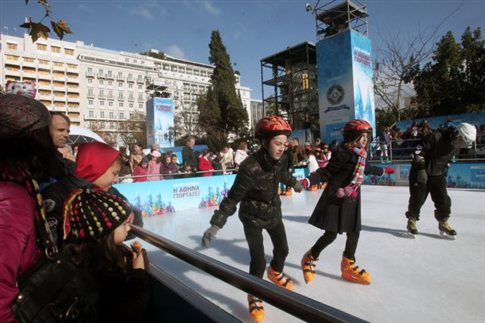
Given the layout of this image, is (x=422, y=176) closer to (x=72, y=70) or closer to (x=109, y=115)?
(x=109, y=115)

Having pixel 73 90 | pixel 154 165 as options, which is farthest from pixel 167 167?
pixel 73 90

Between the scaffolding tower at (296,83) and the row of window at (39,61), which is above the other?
the row of window at (39,61)

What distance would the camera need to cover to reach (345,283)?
2.90 meters

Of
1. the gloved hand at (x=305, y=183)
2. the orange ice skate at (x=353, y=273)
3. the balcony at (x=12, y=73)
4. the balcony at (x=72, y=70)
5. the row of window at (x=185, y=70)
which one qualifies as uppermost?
the row of window at (x=185, y=70)

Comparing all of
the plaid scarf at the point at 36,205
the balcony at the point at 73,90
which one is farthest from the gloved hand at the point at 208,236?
the balcony at the point at 73,90

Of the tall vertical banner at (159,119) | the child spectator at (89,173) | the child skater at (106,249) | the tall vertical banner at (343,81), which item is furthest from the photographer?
the tall vertical banner at (159,119)

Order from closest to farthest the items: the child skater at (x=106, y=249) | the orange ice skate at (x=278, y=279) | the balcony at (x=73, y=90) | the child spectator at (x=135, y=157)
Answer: the child skater at (x=106, y=249) → the orange ice skate at (x=278, y=279) → the child spectator at (x=135, y=157) → the balcony at (x=73, y=90)

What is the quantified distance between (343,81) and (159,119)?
12.7 meters

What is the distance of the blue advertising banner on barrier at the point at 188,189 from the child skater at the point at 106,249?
5598 mm

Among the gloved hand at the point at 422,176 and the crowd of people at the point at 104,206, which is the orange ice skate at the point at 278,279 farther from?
the gloved hand at the point at 422,176

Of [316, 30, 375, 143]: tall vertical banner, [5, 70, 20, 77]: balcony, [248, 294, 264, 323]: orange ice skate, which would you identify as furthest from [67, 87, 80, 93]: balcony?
[248, 294, 264, 323]: orange ice skate

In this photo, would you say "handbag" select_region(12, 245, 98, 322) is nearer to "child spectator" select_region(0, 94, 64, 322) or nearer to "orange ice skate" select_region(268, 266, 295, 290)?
"child spectator" select_region(0, 94, 64, 322)

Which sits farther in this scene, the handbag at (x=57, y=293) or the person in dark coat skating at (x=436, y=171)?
the person in dark coat skating at (x=436, y=171)

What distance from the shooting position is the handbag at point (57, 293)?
813mm
